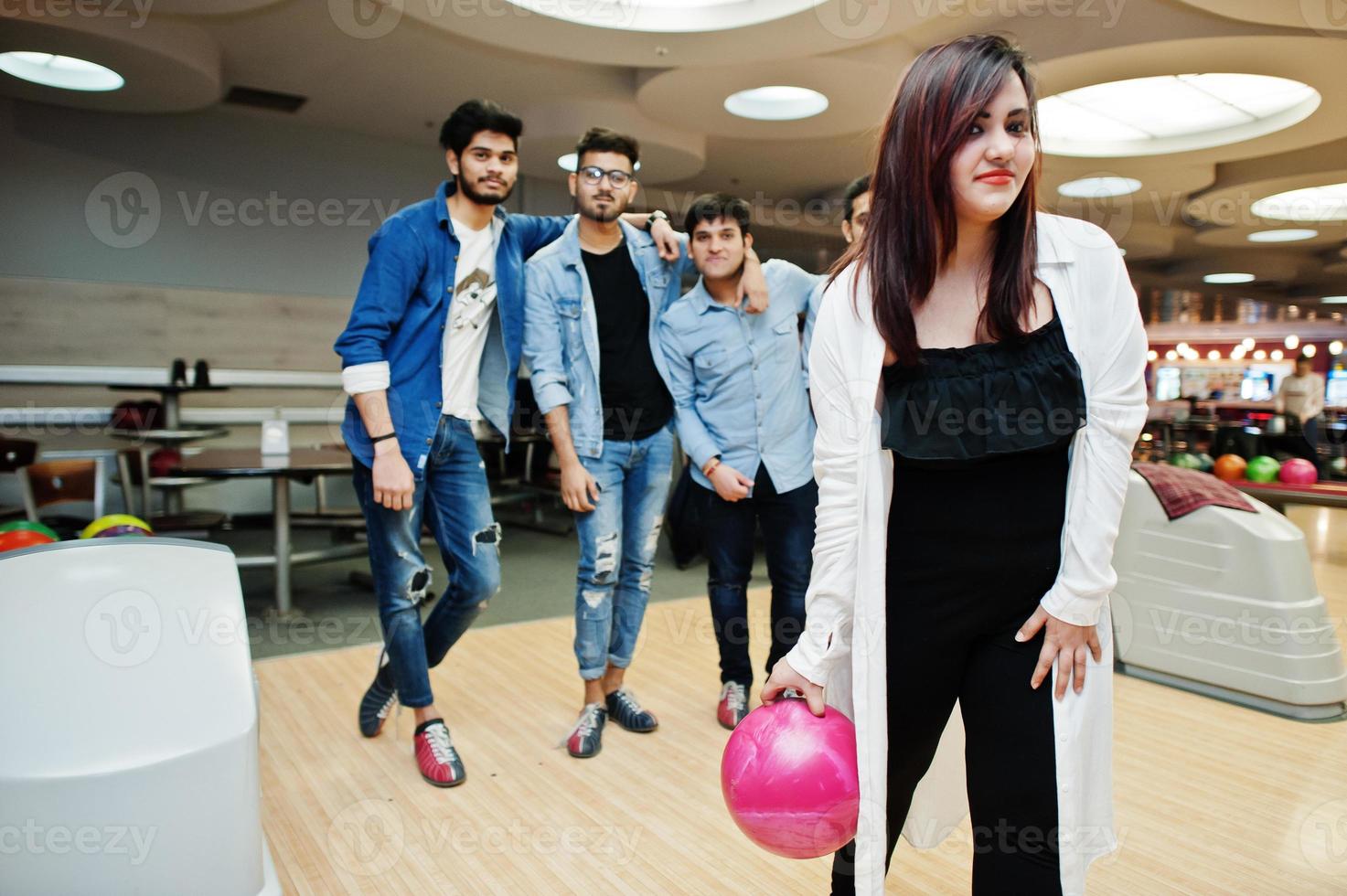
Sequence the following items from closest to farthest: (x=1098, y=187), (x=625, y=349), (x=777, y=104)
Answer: (x=625, y=349) < (x=777, y=104) < (x=1098, y=187)

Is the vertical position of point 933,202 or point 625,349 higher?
point 933,202

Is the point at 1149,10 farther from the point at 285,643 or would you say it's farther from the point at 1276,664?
the point at 285,643

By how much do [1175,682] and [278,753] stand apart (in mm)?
3016

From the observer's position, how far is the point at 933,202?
1.21 meters

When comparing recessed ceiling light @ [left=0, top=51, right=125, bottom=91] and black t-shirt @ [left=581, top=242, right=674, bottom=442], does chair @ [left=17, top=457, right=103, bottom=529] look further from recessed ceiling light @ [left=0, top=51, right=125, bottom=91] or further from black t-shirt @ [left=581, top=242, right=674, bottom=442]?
black t-shirt @ [left=581, top=242, right=674, bottom=442]

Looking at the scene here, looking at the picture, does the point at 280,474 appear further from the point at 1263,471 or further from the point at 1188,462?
the point at 1188,462

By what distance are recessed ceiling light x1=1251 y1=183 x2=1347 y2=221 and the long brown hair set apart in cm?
992

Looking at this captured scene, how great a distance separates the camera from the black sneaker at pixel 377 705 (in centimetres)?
278

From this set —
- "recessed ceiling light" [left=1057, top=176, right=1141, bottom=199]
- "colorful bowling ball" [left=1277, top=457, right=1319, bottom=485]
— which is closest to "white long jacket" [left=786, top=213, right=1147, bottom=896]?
"colorful bowling ball" [left=1277, top=457, right=1319, bottom=485]

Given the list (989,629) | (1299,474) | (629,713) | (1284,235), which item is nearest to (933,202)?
(989,629)

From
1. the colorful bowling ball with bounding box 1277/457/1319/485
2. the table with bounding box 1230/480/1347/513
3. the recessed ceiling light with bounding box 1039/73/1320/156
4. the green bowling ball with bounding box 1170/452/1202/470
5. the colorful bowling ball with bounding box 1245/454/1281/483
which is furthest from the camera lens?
Result: the green bowling ball with bounding box 1170/452/1202/470

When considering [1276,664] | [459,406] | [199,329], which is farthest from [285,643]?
[199,329]

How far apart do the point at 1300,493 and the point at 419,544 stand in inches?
213

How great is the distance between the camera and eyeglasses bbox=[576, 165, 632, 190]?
2533 millimetres
